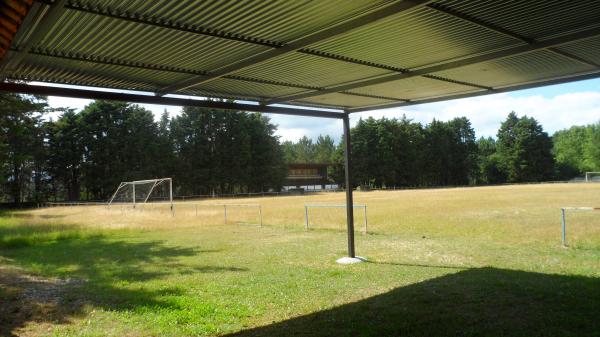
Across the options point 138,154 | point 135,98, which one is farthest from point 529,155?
point 135,98

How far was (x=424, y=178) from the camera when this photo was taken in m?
104

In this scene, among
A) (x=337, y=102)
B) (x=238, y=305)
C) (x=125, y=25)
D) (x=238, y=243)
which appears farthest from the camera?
(x=238, y=243)

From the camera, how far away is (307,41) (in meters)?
5.42

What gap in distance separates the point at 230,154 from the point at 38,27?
252ft

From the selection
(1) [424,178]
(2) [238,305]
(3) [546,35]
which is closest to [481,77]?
(3) [546,35]

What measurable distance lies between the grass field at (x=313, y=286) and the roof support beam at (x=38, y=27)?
3666mm

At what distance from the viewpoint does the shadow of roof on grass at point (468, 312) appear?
5.43 m

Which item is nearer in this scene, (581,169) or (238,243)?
(238,243)

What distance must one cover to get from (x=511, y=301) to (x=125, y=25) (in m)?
6.42

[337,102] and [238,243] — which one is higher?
[337,102]

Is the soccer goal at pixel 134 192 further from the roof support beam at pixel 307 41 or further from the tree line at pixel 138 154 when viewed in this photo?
the roof support beam at pixel 307 41

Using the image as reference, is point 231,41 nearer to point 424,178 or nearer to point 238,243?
point 238,243

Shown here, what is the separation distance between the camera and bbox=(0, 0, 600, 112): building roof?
4527 mm

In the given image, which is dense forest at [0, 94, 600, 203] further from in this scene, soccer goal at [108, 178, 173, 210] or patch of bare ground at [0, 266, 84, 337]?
patch of bare ground at [0, 266, 84, 337]
